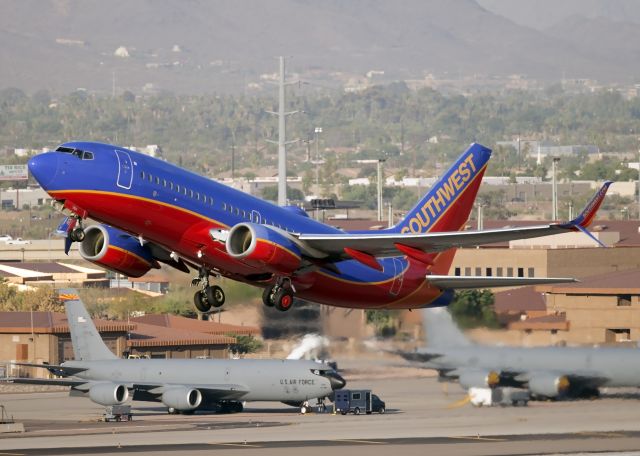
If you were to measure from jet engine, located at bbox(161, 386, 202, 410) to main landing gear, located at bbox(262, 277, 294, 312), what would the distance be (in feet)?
129

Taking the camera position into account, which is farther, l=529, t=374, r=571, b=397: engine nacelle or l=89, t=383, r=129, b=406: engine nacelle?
l=89, t=383, r=129, b=406: engine nacelle

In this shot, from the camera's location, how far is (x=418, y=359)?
244ft

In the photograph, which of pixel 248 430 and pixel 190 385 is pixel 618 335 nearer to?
pixel 248 430

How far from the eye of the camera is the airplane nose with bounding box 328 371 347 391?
88.1 metres

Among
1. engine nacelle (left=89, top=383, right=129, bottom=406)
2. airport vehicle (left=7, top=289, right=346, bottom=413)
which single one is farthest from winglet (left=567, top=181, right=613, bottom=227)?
engine nacelle (left=89, top=383, right=129, bottom=406)

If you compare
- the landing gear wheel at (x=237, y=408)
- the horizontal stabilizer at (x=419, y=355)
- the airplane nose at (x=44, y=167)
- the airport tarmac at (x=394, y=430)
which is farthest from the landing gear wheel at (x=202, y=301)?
the landing gear wheel at (x=237, y=408)

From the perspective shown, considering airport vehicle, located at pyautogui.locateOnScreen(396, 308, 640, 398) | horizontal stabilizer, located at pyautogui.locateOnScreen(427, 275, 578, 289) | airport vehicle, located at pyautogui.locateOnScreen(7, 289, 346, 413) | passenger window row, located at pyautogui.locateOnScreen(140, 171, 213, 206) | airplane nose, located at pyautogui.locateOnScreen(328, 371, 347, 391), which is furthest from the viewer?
airport vehicle, located at pyautogui.locateOnScreen(7, 289, 346, 413)

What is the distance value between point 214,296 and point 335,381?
34451mm

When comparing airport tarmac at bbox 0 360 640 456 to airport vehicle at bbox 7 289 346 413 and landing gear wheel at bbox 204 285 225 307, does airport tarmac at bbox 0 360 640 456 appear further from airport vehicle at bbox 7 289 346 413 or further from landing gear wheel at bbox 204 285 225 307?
landing gear wheel at bbox 204 285 225 307

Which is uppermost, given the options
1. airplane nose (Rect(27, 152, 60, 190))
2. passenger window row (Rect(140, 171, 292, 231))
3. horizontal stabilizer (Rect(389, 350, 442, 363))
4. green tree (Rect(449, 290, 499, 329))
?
airplane nose (Rect(27, 152, 60, 190))

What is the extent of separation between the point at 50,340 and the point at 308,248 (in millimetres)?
62029

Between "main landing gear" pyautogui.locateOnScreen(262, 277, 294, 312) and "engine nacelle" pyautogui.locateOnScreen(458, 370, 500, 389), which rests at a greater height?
"main landing gear" pyautogui.locateOnScreen(262, 277, 294, 312)

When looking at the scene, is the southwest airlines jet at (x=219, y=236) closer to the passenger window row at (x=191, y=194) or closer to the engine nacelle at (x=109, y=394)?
the passenger window row at (x=191, y=194)

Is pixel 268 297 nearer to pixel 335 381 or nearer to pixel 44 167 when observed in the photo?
pixel 44 167
